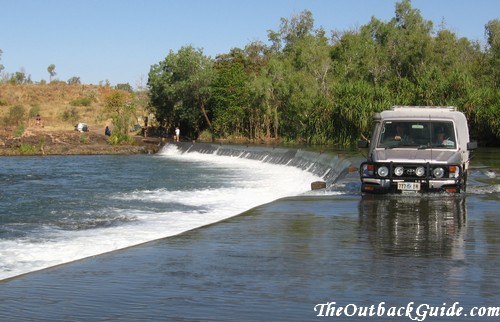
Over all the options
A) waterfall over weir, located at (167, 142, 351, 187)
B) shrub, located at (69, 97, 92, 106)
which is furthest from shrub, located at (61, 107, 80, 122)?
waterfall over weir, located at (167, 142, 351, 187)

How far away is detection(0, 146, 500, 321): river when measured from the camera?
311 inches

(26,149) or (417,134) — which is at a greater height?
(417,134)

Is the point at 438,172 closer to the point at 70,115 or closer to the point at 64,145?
the point at 64,145

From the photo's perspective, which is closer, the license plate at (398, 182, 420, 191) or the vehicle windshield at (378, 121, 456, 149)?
the license plate at (398, 182, 420, 191)

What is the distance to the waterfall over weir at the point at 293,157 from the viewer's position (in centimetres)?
2749

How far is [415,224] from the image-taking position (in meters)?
13.4

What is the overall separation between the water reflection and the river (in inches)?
1.1

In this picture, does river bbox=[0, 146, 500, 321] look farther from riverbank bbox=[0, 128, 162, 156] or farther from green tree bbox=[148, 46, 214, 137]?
green tree bbox=[148, 46, 214, 137]

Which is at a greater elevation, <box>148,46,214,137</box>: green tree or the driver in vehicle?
<box>148,46,214,137</box>: green tree

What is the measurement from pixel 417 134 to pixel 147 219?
6504 mm

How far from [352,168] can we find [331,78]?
44.8 m

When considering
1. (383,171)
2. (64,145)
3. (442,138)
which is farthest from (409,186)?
(64,145)

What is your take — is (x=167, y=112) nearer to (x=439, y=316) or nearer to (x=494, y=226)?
(x=494, y=226)

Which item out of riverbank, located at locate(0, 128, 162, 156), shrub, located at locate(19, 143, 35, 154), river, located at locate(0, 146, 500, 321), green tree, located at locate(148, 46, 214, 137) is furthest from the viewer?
green tree, located at locate(148, 46, 214, 137)
